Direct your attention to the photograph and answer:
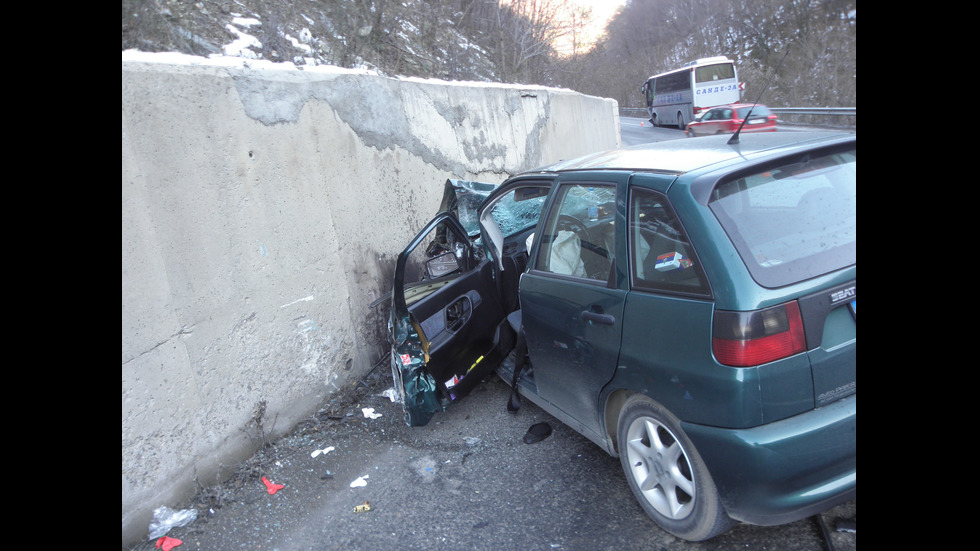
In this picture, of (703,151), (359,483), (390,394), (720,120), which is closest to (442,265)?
(390,394)

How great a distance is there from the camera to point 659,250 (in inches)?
99.0

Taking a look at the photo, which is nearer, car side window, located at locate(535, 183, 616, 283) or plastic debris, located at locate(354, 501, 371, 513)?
car side window, located at locate(535, 183, 616, 283)

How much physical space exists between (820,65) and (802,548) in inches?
1100

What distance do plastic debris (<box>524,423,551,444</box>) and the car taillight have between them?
179cm

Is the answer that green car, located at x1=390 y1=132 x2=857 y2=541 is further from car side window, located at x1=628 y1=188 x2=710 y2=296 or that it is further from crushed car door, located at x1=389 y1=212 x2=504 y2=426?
crushed car door, located at x1=389 y1=212 x2=504 y2=426

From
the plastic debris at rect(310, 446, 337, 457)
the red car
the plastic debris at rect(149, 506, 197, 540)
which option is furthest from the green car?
the red car

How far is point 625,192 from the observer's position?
2.73 m

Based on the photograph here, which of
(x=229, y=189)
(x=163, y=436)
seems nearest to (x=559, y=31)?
(x=229, y=189)

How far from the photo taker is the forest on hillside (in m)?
9.26

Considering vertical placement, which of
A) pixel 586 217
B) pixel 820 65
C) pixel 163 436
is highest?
pixel 820 65

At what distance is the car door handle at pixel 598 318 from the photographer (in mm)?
2713

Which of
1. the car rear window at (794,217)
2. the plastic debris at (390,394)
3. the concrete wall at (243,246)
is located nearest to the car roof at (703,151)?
the car rear window at (794,217)

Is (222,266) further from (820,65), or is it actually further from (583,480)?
(820,65)
